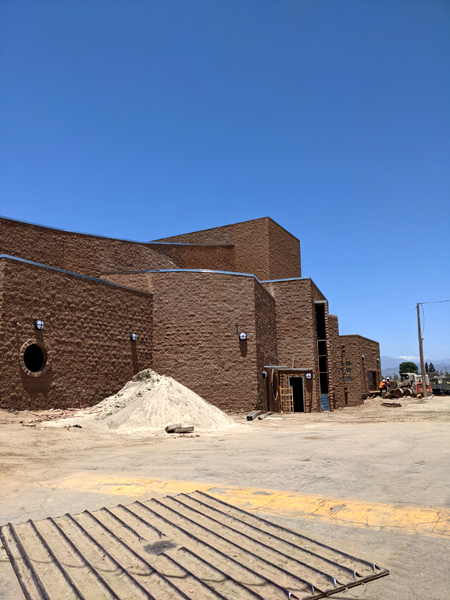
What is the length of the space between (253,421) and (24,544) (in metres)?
14.8

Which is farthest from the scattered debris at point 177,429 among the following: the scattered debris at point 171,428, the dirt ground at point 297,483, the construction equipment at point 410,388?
the construction equipment at point 410,388

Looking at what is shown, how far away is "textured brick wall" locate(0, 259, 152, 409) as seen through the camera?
15.2 meters

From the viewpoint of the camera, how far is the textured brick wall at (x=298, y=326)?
2648 cm

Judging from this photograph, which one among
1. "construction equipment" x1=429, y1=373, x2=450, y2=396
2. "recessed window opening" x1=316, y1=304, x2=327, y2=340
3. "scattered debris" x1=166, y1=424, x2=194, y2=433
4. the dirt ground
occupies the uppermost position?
"recessed window opening" x1=316, y1=304, x2=327, y2=340

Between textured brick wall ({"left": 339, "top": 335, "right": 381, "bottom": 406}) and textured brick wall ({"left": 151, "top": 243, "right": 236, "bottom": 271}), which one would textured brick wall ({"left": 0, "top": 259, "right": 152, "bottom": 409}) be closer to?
textured brick wall ({"left": 151, "top": 243, "right": 236, "bottom": 271})

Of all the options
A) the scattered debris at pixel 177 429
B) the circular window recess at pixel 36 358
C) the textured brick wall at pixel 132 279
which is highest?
the textured brick wall at pixel 132 279

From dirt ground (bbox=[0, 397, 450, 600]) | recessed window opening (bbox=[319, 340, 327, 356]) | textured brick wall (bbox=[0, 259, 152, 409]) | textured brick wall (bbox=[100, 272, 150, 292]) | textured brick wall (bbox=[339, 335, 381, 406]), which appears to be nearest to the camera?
dirt ground (bbox=[0, 397, 450, 600])

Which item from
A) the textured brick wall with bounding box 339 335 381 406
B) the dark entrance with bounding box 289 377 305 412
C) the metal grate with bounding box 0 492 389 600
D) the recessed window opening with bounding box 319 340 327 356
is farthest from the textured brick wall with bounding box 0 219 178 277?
the textured brick wall with bounding box 339 335 381 406

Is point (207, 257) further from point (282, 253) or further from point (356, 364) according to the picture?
point (356, 364)

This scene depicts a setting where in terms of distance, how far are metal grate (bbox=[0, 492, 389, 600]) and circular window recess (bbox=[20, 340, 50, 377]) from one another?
12.1m

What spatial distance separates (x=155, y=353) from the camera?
870 inches

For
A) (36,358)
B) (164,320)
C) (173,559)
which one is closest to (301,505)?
(173,559)

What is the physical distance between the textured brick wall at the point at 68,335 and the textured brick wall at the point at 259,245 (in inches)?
464

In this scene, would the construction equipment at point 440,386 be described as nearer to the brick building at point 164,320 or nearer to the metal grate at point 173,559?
the brick building at point 164,320
